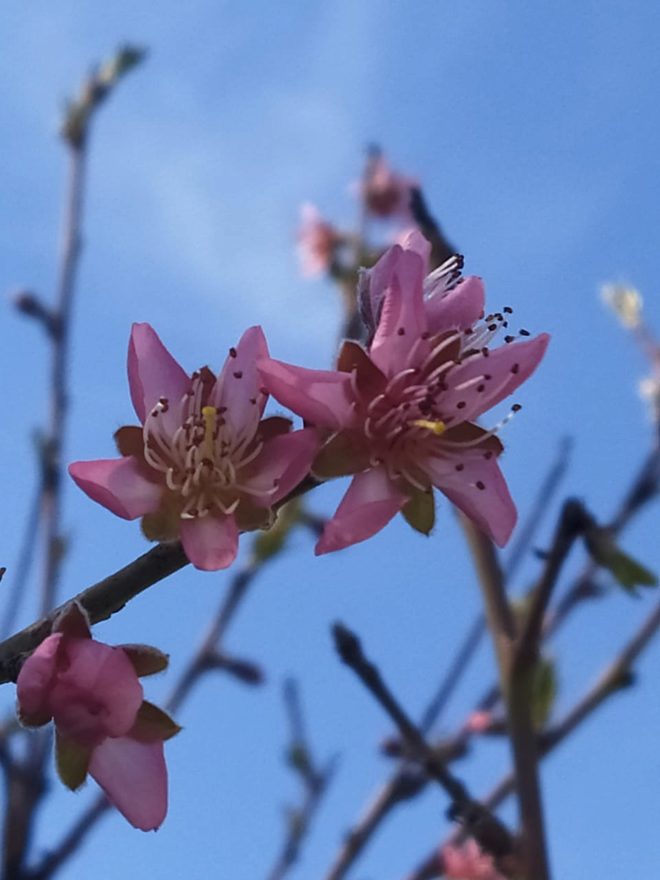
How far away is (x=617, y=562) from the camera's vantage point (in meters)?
1.99

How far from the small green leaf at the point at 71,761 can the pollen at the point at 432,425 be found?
596mm

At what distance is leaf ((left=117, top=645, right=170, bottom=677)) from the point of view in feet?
4.22

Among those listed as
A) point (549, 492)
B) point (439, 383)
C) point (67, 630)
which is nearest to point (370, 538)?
point (439, 383)

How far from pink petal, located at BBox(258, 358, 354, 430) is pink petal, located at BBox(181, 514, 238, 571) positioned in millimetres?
166

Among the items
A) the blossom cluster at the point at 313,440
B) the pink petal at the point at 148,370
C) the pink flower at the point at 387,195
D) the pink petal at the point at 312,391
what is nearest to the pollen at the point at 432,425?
the blossom cluster at the point at 313,440

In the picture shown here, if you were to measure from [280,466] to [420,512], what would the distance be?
0.70ft

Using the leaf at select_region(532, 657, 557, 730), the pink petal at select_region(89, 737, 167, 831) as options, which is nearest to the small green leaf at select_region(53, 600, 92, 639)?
the pink petal at select_region(89, 737, 167, 831)

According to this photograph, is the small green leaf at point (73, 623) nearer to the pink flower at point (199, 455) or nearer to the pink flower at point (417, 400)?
the pink flower at point (199, 455)

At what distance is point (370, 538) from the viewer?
141 centimetres

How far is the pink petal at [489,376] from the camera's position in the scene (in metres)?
1.58

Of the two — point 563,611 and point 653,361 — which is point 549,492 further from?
point 653,361

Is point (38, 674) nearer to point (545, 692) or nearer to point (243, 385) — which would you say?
point (243, 385)

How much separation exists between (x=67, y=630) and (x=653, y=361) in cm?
503

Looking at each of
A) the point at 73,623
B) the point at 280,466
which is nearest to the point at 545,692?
the point at 280,466
